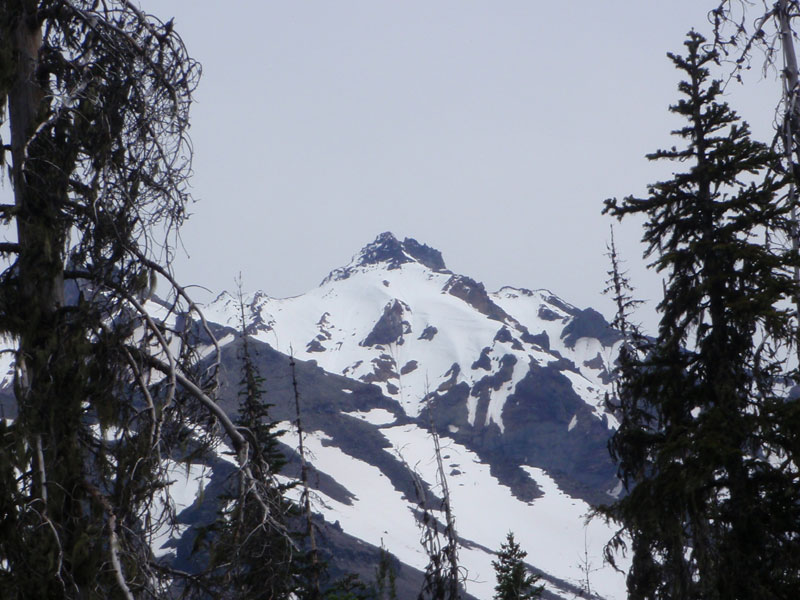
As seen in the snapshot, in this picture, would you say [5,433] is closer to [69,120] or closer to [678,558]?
[69,120]

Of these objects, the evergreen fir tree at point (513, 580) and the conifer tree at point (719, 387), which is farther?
the evergreen fir tree at point (513, 580)

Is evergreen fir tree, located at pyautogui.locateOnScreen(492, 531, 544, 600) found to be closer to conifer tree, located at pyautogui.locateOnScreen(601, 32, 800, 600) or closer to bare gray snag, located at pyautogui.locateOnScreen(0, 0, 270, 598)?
conifer tree, located at pyautogui.locateOnScreen(601, 32, 800, 600)

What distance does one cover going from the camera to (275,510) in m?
5.96

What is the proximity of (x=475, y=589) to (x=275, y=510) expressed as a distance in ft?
499

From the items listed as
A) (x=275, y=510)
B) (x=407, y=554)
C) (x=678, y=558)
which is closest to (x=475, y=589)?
(x=407, y=554)

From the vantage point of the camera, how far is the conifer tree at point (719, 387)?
37.0ft

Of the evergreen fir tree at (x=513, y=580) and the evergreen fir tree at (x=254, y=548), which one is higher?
the evergreen fir tree at (x=513, y=580)

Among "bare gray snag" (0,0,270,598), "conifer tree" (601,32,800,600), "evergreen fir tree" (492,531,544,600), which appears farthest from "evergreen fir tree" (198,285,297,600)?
"evergreen fir tree" (492,531,544,600)

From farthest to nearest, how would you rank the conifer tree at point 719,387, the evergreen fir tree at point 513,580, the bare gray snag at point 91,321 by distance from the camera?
the evergreen fir tree at point 513,580 → the conifer tree at point 719,387 → the bare gray snag at point 91,321

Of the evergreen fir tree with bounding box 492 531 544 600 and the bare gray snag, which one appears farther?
the evergreen fir tree with bounding box 492 531 544 600

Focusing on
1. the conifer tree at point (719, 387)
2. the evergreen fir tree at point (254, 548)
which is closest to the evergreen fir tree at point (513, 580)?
the conifer tree at point (719, 387)

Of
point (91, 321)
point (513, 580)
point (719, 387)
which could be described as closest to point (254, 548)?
point (91, 321)

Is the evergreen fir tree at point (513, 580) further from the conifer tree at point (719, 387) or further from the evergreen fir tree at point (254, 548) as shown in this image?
the evergreen fir tree at point (254, 548)

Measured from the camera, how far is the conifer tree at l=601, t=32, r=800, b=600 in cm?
1127
